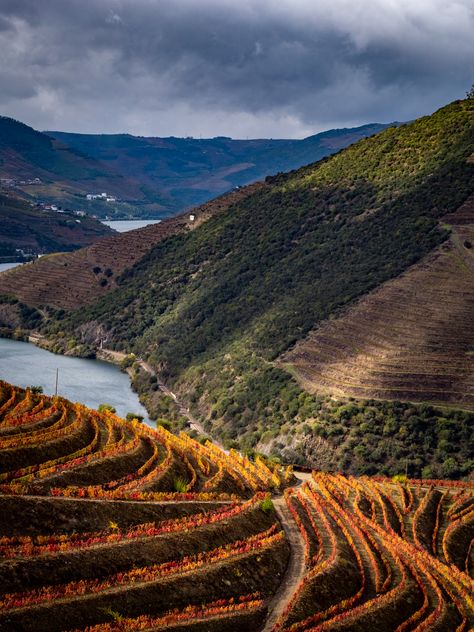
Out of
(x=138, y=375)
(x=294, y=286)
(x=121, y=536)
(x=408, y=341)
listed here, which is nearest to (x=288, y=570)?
(x=121, y=536)

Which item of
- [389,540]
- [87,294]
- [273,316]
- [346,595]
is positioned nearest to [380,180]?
[273,316]

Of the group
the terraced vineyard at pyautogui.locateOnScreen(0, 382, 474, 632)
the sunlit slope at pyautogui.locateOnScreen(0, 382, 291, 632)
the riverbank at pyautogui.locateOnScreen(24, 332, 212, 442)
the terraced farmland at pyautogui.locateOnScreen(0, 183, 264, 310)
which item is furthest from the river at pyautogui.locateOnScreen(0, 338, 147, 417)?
the sunlit slope at pyautogui.locateOnScreen(0, 382, 291, 632)

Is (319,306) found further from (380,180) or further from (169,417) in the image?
(380,180)

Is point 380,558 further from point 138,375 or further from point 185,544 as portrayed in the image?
point 138,375

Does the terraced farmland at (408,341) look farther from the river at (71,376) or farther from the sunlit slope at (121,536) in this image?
the sunlit slope at (121,536)

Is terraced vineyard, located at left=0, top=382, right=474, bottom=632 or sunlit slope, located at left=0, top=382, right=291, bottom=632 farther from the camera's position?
terraced vineyard, located at left=0, top=382, right=474, bottom=632

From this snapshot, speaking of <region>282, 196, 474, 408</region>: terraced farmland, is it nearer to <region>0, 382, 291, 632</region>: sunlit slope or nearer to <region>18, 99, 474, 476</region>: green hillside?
<region>18, 99, 474, 476</region>: green hillside
